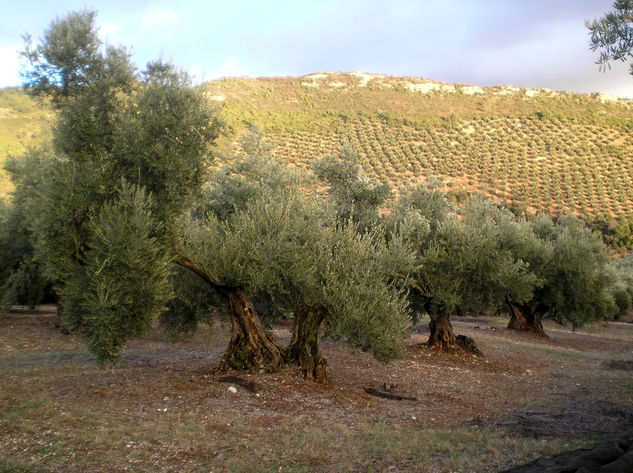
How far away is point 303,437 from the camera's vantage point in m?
7.79

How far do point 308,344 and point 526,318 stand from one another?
22.1 m

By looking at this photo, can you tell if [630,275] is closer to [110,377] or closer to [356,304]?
[356,304]

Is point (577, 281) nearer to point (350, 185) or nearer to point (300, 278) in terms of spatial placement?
point (350, 185)

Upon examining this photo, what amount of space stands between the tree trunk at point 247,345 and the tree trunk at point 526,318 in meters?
20.9

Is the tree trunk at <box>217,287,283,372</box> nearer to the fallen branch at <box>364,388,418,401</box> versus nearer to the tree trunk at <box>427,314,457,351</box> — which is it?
the fallen branch at <box>364,388,418,401</box>

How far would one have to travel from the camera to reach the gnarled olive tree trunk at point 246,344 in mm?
11445

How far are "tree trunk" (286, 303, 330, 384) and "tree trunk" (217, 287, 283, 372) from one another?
1.49 feet

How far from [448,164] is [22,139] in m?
51.3

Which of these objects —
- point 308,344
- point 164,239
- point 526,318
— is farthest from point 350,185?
point 526,318

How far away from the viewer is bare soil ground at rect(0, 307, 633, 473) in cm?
671

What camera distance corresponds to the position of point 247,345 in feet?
38.3

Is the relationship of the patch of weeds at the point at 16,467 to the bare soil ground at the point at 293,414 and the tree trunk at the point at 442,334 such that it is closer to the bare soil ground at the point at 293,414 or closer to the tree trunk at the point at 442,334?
the bare soil ground at the point at 293,414

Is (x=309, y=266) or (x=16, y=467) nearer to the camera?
(x=16, y=467)

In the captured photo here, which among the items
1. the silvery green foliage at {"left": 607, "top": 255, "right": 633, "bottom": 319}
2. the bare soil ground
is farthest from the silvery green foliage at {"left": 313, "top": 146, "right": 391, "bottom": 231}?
the silvery green foliage at {"left": 607, "top": 255, "right": 633, "bottom": 319}
